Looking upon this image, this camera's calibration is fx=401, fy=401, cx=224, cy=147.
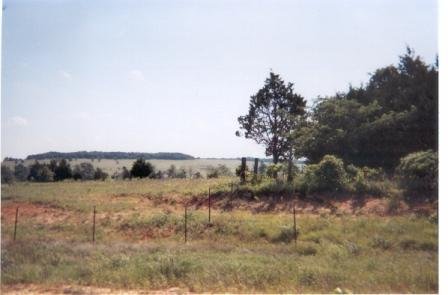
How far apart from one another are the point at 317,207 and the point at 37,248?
8573 mm

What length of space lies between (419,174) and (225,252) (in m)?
7.34

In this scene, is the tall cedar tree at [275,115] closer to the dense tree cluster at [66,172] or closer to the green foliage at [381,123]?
the green foliage at [381,123]

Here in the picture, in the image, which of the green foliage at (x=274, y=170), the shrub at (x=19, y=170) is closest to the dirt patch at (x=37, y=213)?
the shrub at (x=19, y=170)

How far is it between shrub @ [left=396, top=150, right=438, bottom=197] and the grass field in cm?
140

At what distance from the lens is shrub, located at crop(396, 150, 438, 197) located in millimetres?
11761

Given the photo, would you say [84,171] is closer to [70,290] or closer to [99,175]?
[99,175]

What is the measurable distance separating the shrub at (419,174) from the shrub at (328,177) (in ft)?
6.67

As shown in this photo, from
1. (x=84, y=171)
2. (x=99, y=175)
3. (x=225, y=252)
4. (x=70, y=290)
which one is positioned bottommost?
(x=70, y=290)

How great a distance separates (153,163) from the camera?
3778cm

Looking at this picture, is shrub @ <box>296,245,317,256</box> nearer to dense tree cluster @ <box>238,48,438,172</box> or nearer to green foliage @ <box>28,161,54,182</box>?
dense tree cluster @ <box>238,48,438,172</box>

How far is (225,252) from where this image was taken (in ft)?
28.1

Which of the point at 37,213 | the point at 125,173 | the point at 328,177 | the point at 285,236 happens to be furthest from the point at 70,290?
the point at 125,173
